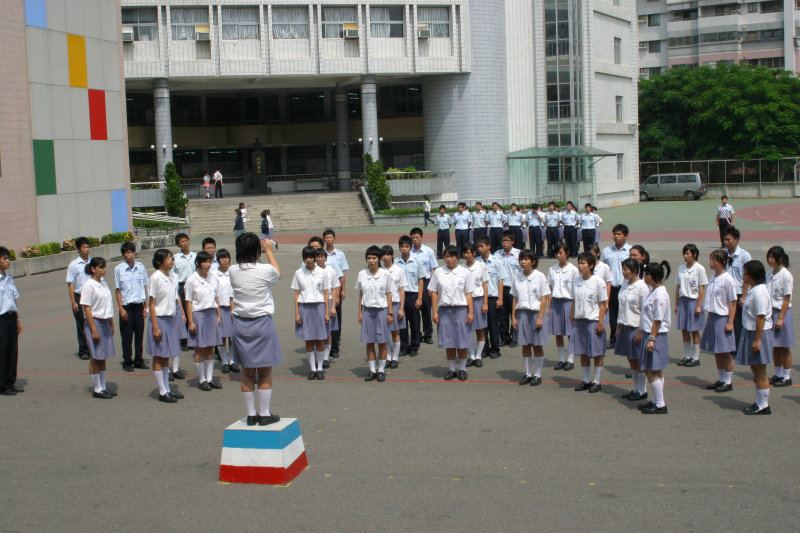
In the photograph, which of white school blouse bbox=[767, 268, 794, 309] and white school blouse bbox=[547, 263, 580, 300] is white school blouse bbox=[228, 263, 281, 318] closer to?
white school blouse bbox=[547, 263, 580, 300]

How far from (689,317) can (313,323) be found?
5265 mm

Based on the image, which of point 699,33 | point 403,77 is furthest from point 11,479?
point 699,33

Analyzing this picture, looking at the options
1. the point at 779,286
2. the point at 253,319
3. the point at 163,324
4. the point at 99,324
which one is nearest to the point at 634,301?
the point at 779,286

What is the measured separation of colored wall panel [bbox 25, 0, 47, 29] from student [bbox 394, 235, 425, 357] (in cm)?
1801

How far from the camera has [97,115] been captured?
2845 centimetres

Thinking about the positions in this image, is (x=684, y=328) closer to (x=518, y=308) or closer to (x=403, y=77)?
(x=518, y=308)

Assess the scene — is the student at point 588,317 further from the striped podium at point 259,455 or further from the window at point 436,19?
the window at point 436,19

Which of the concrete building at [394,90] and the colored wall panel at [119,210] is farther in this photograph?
the concrete building at [394,90]

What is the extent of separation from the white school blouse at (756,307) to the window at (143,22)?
3837cm

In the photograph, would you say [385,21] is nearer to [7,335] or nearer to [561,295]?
[561,295]

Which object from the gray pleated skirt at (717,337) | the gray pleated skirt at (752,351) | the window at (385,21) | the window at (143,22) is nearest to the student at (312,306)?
the gray pleated skirt at (717,337)

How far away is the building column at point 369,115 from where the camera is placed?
4494 cm

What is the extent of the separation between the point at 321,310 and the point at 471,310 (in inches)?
81.8

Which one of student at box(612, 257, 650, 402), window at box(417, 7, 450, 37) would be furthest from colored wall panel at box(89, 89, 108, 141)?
student at box(612, 257, 650, 402)
